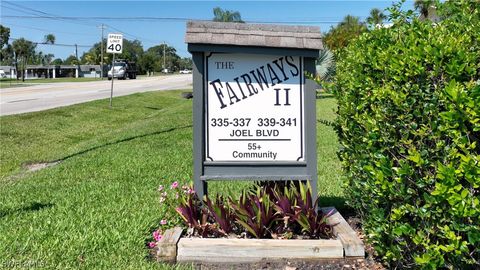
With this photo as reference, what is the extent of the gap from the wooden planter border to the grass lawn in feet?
0.83

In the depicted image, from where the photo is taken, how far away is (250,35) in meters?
4.00

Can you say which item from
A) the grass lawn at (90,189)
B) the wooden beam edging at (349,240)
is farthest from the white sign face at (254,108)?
the grass lawn at (90,189)

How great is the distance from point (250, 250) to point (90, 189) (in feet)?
10.5

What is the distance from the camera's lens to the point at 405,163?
2.73m

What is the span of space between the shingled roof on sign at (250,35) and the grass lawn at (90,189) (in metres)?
1.78

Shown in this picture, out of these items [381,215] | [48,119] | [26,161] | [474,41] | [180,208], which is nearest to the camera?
[474,41]

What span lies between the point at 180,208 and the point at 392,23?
227cm

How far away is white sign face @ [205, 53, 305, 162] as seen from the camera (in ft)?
13.4

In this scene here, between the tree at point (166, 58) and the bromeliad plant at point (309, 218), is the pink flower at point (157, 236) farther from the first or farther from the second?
the tree at point (166, 58)

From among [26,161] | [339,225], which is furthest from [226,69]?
[26,161]

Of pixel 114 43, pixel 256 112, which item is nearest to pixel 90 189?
pixel 256 112

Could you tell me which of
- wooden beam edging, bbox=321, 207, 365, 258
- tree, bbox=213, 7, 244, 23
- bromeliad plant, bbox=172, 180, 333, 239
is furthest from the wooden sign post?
tree, bbox=213, 7, 244, 23

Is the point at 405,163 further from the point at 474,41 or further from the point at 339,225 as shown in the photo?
the point at 339,225

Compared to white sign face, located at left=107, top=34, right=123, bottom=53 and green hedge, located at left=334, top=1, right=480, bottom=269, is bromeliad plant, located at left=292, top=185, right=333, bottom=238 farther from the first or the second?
white sign face, located at left=107, top=34, right=123, bottom=53
